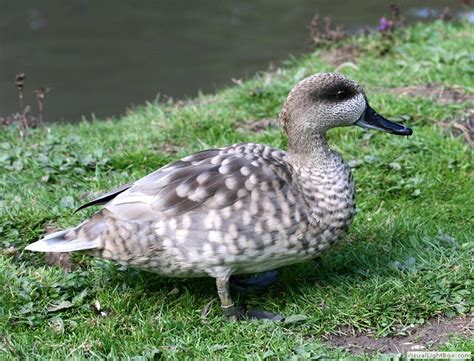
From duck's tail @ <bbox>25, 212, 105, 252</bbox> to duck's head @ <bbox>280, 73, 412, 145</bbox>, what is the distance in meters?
1.02

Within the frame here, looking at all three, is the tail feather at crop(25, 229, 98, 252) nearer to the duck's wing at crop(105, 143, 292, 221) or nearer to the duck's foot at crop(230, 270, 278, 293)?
the duck's wing at crop(105, 143, 292, 221)

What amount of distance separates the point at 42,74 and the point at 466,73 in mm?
5231

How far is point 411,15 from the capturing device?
10375 mm

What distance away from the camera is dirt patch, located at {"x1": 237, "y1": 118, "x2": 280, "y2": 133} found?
19.5 feet

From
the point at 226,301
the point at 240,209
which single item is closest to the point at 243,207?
the point at 240,209

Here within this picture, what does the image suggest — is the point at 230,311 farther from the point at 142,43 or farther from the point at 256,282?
the point at 142,43

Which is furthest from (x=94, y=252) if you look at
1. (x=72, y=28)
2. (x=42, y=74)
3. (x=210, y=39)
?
(x=72, y=28)

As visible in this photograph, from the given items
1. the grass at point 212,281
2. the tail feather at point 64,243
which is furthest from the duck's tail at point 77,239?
the grass at point 212,281

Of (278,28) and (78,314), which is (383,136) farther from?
(278,28)

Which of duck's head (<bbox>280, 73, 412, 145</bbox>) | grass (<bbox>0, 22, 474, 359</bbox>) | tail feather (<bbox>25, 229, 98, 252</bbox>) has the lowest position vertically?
grass (<bbox>0, 22, 474, 359</bbox>)

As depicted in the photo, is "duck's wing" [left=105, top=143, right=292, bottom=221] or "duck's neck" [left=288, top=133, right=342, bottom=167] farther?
"duck's neck" [left=288, top=133, right=342, bottom=167]

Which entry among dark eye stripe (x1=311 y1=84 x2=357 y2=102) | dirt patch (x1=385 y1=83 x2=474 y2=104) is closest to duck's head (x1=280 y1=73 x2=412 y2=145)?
dark eye stripe (x1=311 y1=84 x2=357 y2=102)

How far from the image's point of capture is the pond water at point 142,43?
9297mm

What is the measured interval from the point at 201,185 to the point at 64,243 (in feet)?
2.34
